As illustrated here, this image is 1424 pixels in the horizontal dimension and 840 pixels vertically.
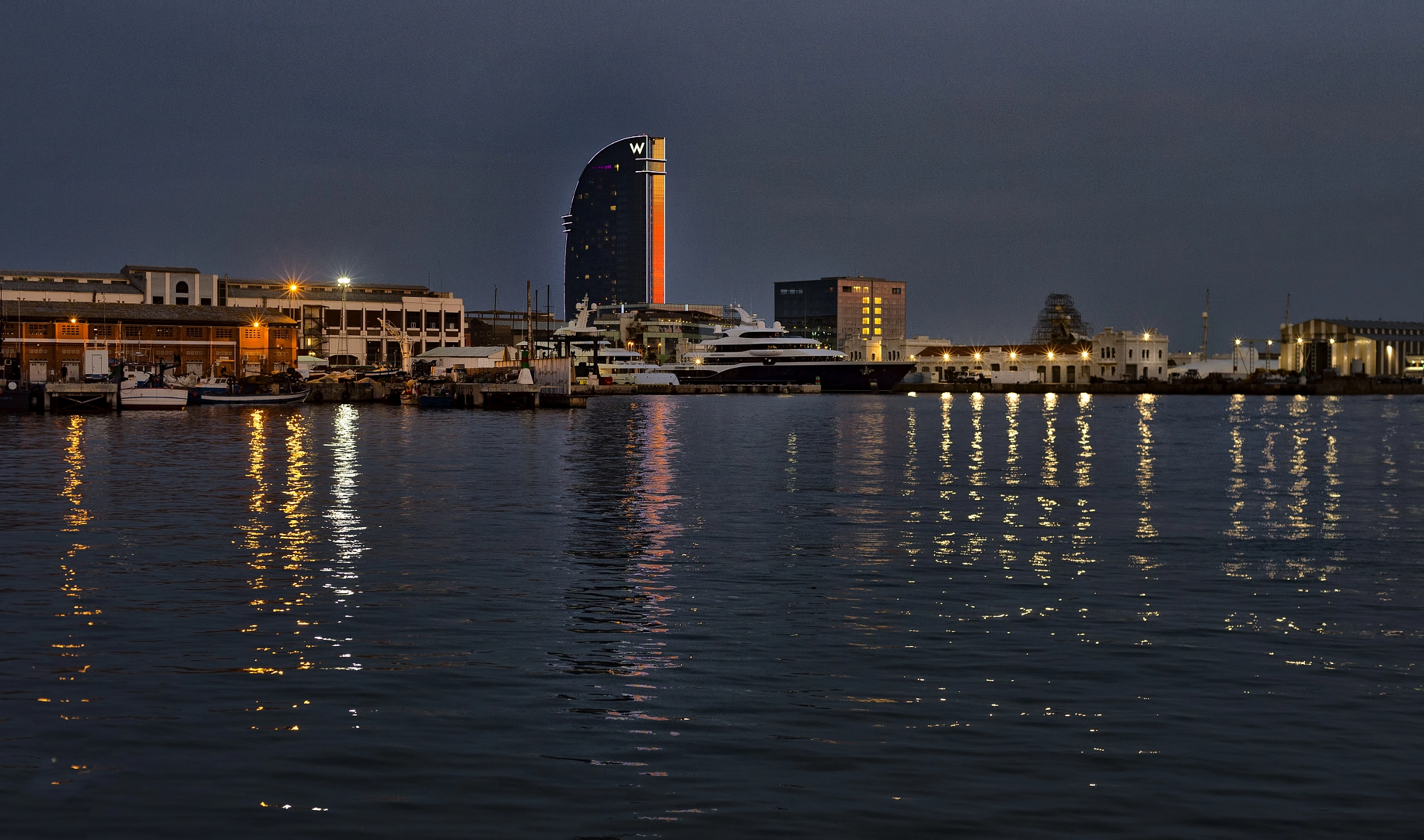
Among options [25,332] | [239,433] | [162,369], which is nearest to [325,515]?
[239,433]

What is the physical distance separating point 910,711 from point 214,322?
138976 millimetres

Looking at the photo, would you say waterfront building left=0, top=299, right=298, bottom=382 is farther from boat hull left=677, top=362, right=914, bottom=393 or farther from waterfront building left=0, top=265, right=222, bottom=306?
boat hull left=677, top=362, right=914, bottom=393

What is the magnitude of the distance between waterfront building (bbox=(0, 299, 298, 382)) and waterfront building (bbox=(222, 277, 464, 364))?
59.6ft

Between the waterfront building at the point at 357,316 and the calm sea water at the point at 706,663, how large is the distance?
445 ft

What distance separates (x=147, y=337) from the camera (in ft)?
443

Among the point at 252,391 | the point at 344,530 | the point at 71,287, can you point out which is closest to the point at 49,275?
the point at 71,287

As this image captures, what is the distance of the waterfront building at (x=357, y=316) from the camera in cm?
16388

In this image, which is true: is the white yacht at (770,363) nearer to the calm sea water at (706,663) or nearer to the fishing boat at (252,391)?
the fishing boat at (252,391)

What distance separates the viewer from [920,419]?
9138cm

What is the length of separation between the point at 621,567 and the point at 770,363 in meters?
153

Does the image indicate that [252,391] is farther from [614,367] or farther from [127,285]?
[614,367]

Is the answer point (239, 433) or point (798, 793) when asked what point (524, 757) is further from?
point (239, 433)

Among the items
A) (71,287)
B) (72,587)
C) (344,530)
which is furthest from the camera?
(71,287)

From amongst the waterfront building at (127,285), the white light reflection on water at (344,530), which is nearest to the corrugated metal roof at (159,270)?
the waterfront building at (127,285)
